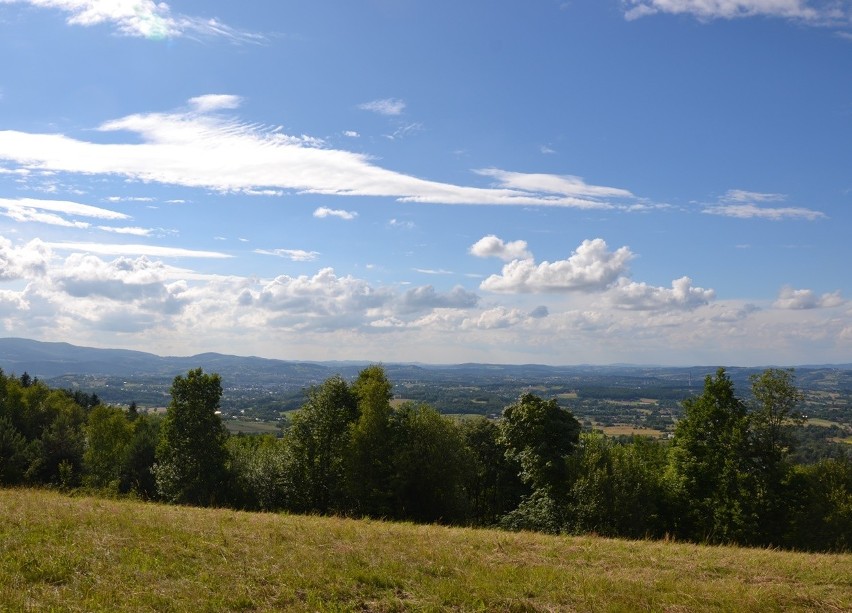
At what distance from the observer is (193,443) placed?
35.7 m

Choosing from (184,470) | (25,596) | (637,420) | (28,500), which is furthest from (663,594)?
(637,420)

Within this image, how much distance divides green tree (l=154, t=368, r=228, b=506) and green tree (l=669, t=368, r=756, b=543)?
27406 millimetres

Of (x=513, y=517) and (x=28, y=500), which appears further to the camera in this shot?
(x=513, y=517)

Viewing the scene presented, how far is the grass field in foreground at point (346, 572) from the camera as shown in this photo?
33.0ft

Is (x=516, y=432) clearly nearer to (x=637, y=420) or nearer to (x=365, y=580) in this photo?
(x=365, y=580)

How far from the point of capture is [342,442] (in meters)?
→ 34.8

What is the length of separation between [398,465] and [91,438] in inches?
1666

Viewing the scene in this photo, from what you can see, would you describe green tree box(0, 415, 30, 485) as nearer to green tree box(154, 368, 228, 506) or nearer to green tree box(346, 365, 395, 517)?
green tree box(154, 368, 228, 506)

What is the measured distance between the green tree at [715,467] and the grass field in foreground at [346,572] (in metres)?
18.2

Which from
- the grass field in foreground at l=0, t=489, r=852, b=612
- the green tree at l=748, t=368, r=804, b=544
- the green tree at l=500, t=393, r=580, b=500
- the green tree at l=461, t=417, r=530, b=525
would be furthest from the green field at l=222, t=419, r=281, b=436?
the grass field in foreground at l=0, t=489, r=852, b=612

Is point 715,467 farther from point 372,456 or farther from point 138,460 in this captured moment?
point 138,460

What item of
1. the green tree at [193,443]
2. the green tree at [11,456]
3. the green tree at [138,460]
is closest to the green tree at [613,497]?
the green tree at [193,443]

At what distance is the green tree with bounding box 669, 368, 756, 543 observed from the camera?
3216 cm

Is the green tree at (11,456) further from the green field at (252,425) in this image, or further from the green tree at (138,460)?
the green field at (252,425)
